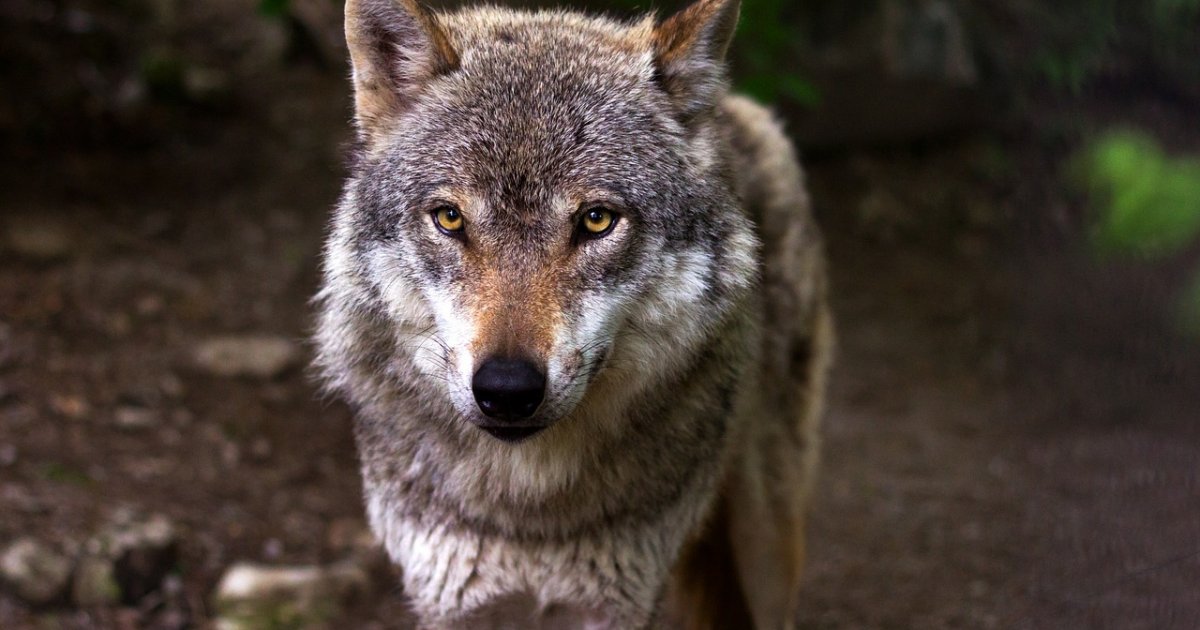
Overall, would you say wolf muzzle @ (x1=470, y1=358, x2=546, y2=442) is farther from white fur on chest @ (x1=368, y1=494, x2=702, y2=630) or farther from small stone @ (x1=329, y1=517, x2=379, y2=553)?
small stone @ (x1=329, y1=517, x2=379, y2=553)

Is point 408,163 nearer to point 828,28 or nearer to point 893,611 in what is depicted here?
point 893,611

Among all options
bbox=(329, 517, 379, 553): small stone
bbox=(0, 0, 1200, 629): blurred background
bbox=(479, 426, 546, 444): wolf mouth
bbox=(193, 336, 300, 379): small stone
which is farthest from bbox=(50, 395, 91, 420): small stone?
bbox=(479, 426, 546, 444): wolf mouth

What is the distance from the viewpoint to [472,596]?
3.49m

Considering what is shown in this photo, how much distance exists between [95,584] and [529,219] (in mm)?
2843

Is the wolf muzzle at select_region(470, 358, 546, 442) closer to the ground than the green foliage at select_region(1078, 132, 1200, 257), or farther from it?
closer to the ground

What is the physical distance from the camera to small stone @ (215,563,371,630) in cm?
485

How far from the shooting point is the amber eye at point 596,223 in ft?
10.4

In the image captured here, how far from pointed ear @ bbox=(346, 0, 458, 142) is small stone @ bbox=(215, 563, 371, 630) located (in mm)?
2350

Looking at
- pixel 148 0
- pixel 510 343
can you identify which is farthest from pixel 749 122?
pixel 148 0

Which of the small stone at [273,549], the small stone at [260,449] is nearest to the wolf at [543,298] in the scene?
the small stone at [273,549]

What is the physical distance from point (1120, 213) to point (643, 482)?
5.24 feet

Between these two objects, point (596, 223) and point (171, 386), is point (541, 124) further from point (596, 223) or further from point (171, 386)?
point (171, 386)

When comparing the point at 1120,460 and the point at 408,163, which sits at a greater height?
the point at 408,163

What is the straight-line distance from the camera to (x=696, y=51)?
3453mm
